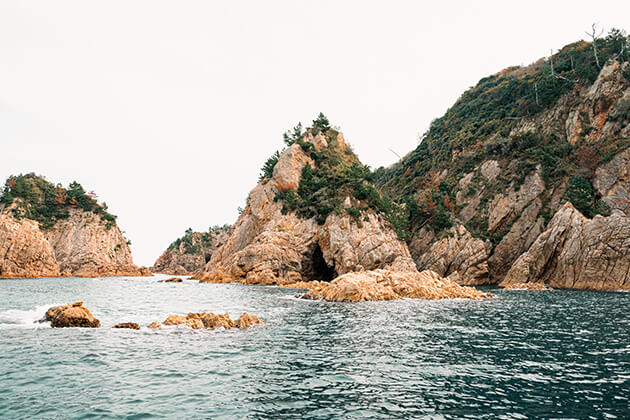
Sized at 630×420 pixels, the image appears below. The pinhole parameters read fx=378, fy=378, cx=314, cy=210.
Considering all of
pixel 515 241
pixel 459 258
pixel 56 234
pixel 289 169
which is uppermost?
pixel 289 169

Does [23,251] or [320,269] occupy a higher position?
[23,251]

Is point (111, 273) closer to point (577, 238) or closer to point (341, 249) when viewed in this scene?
point (341, 249)

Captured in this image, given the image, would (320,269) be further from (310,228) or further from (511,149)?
(511,149)

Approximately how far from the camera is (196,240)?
17038cm

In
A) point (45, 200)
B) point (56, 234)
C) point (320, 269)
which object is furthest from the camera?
point (45, 200)

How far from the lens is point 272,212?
8119cm

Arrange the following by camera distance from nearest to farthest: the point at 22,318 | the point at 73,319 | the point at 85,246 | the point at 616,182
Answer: the point at 73,319 → the point at 22,318 → the point at 616,182 → the point at 85,246

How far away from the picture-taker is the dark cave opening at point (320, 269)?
75688 millimetres

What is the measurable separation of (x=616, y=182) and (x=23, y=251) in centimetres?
11460

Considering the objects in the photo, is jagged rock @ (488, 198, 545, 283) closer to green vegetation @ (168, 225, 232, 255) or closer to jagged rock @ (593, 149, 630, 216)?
jagged rock @ (593, 149, 630, 216)

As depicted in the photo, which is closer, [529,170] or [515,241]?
[515,241]

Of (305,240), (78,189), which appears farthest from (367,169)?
(78,189)

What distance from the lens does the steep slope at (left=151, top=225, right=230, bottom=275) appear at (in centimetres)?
16350

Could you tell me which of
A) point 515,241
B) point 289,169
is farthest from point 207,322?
point 515,241
